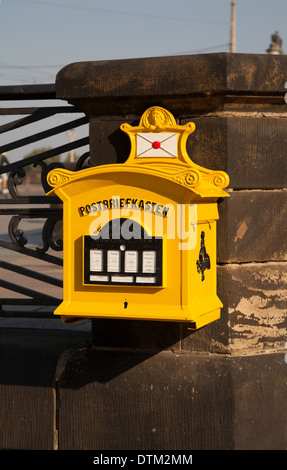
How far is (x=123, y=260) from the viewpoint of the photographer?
3572 millimetres

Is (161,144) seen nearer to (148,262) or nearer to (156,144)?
(156,144)

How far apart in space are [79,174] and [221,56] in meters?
0.92

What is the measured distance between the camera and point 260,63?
378 cm

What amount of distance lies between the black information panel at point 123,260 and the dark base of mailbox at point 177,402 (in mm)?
655

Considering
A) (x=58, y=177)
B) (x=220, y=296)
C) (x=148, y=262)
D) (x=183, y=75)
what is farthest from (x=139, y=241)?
(x=183, y=75)

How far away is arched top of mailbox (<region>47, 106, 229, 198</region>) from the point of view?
363 centimetres

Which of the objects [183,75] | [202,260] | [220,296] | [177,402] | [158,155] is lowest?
[177,402]

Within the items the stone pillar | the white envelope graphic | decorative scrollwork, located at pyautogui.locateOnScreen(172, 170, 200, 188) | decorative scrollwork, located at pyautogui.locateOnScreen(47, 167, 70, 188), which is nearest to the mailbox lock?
the stone pillar

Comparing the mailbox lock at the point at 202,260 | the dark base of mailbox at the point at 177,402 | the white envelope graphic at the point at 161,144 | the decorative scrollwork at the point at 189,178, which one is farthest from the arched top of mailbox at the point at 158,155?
the dark base of mailbox at the point at 177,402

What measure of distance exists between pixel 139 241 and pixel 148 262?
0.11 meters

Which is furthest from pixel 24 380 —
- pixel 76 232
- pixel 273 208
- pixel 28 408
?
pixel 273 208

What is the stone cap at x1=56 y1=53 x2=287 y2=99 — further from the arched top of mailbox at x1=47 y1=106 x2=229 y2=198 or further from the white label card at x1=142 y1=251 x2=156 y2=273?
the white label card at x1=142 y1=251 x2=156 y2=273

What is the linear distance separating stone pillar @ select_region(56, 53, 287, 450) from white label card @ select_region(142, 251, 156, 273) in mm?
530

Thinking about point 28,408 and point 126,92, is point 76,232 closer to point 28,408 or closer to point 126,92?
point 126,92
